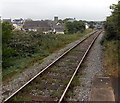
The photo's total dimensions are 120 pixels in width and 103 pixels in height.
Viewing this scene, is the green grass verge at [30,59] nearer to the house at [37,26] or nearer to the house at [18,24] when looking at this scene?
the house at [18,24]

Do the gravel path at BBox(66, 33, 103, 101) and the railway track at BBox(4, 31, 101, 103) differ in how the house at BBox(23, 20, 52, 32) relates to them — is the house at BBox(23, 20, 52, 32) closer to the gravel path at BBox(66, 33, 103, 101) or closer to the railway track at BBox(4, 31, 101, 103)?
the gravel path at BBox(66, 33, 103, 101)

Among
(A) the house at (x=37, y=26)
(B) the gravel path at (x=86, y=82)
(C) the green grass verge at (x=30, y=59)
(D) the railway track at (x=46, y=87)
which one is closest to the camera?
(D) the railway track at (x=46, y=87)

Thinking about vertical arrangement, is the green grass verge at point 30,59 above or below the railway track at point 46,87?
below

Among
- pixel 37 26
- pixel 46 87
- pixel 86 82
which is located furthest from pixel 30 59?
pixel 37 26

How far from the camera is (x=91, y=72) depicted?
1022cm

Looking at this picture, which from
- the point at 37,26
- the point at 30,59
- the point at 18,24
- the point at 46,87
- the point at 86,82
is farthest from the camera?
the point at 18,24

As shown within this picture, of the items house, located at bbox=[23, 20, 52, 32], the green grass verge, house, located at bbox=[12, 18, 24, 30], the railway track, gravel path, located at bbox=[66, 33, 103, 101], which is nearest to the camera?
the railway track

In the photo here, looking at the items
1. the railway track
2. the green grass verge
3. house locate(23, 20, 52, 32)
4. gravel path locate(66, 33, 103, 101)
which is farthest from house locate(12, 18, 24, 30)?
the railway track

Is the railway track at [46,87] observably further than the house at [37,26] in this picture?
No

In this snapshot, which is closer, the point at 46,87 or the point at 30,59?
the point at 46,87

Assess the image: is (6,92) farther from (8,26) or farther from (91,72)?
(8,26)

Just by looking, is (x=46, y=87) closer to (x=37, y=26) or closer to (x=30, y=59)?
(x=30, y=59)

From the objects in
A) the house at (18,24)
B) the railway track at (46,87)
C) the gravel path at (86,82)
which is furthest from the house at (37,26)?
the railway track at (46,87)

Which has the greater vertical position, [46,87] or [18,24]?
[46,87]
